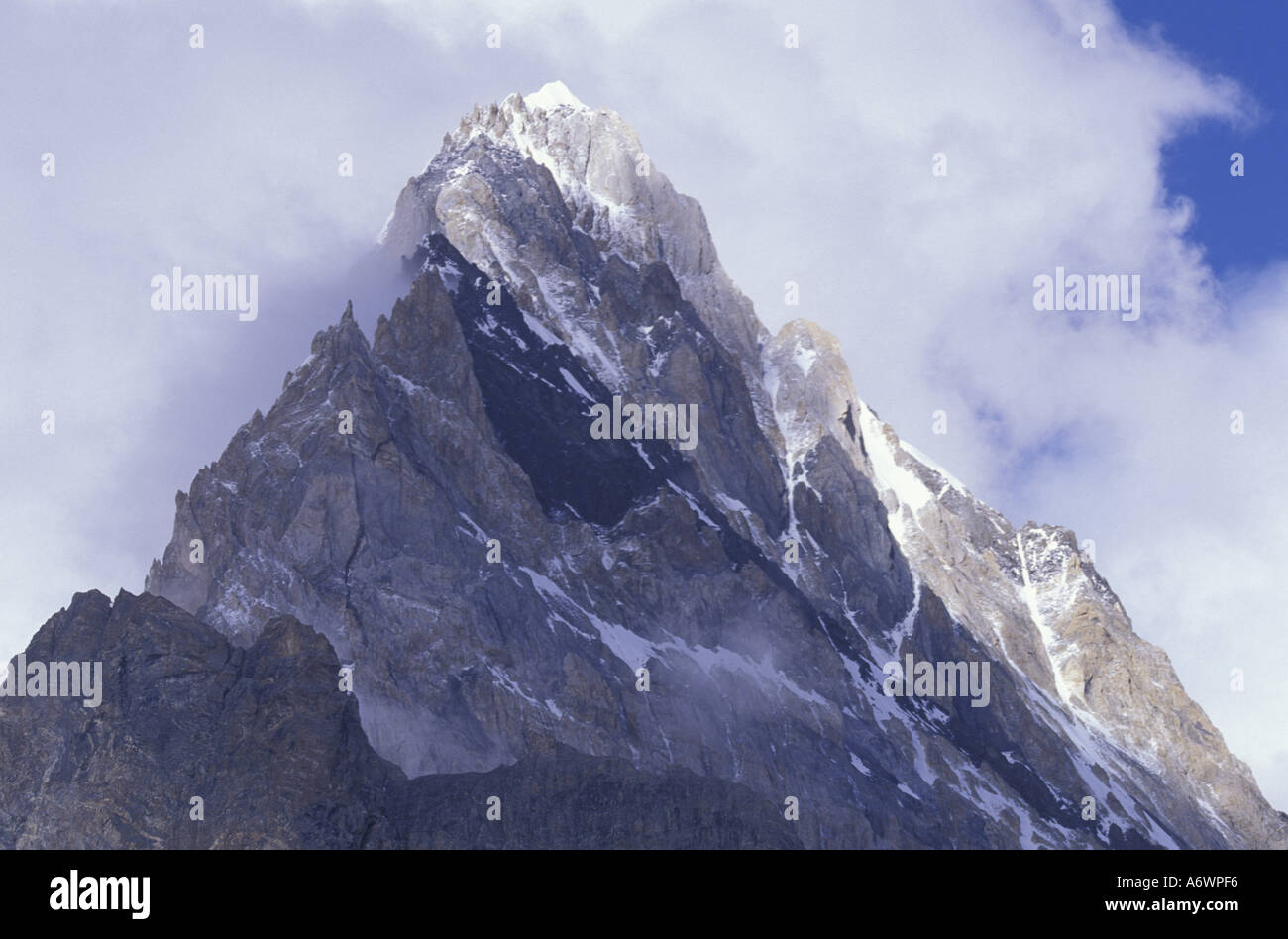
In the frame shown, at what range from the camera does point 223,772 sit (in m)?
184

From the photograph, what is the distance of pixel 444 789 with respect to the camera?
194750mm

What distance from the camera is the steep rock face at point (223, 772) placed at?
17812cm

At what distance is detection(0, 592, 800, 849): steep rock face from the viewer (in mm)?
178125
